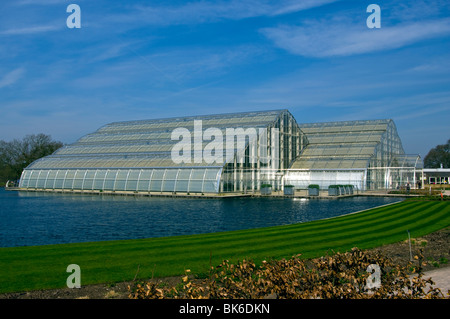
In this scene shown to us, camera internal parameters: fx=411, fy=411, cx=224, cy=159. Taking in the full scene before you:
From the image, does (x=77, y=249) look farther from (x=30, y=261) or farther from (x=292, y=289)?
(x=292, y=289)

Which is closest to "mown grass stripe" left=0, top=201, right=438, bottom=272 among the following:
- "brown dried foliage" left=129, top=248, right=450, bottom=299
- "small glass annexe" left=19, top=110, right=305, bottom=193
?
"brown dried foliage" left=129, top=248, right=450, bottom=299

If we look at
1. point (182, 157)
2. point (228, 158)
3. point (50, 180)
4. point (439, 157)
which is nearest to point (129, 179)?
point (182, 157)

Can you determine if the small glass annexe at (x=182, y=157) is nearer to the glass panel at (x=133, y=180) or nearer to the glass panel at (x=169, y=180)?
the glass panel at (x=133, y=180)

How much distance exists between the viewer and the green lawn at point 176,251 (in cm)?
1404

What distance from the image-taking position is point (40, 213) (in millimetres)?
37719

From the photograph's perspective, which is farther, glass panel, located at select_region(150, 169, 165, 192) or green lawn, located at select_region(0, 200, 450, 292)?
glass panel, located at select_region(150, 169, 165, 192)

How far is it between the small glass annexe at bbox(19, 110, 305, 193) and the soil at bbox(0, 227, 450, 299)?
38234 millimetres

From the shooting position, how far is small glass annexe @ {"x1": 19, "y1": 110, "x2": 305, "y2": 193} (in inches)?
2381

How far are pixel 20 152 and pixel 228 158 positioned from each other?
75.6 metres

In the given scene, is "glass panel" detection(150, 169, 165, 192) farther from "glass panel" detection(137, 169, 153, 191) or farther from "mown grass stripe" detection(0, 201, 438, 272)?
"mown grass stripe" detection(0, 201, 438, 272)

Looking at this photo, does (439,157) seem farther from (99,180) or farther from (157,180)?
(99,180)

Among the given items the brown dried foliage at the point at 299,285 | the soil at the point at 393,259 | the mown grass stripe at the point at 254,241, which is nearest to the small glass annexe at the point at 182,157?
the mown grass stripe at the point at 254,241
